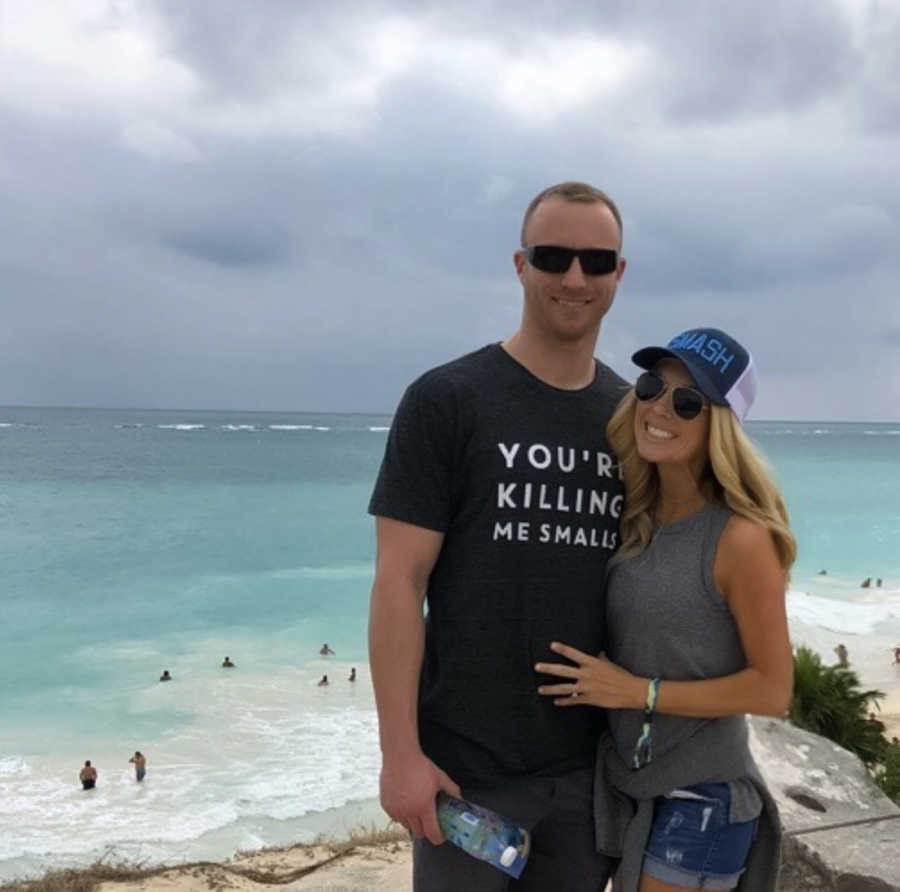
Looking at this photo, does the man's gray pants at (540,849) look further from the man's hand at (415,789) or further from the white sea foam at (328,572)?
the white sea foam at (328,572)

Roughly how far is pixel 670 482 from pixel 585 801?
3.37 feet

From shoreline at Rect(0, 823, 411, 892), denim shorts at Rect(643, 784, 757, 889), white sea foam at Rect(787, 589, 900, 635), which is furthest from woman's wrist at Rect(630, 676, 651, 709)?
white sea foam at Rect(787, 589, 900, 635)

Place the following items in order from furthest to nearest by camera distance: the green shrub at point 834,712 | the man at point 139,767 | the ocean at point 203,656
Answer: the man at point 139,767
the ocean at point 203,656
the green shrub at point 834,712

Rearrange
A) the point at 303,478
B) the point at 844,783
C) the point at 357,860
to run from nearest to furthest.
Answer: the point at 844,783 → the point at 357,860 → the point at 303,478

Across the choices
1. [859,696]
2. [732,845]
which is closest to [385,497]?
[732,845]

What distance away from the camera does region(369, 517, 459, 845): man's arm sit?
2797mm

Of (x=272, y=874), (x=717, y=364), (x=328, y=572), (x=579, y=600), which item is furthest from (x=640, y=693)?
(x=328, y=572)

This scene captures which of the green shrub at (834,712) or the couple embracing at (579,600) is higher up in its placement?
the couple embracing at (579,600)

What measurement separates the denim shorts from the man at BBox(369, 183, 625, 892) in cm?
24

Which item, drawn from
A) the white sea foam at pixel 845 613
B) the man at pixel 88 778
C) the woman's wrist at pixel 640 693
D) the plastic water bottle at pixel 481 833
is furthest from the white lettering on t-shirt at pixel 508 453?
the white sea foam at pixel 845 613

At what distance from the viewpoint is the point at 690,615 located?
112 inches

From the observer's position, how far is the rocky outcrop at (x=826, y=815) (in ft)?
14.5

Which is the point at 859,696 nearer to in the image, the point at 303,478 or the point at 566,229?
the point at 566,229

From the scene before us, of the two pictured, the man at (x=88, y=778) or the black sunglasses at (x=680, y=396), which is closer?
the black sunglasses at (x=680, y=396)
